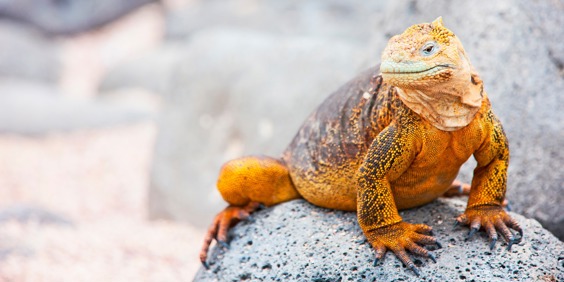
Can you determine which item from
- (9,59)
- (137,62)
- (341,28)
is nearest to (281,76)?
(341,28)

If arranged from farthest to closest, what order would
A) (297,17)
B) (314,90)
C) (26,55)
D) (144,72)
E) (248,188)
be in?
(26,55) < (144,72) < (297,17) < (314,90) < (248,188)

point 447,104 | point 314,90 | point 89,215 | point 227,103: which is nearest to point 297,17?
point 89,215

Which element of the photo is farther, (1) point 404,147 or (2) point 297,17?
(2) point 297,17

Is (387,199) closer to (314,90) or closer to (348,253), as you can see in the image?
(348,253)

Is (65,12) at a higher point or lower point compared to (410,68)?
higher

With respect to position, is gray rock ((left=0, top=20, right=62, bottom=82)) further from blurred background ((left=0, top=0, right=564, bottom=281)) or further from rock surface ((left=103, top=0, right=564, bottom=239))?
rock surface ((left=103, top=0, right=564, bottom=239))

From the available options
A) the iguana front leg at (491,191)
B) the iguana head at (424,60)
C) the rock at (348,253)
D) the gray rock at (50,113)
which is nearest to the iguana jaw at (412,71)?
the iguana head at (424,60)

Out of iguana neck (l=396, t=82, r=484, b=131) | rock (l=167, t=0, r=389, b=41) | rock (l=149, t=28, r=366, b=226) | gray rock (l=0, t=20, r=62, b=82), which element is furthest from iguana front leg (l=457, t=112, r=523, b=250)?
gray rock (l=0, t=20, r=62, b=82)
